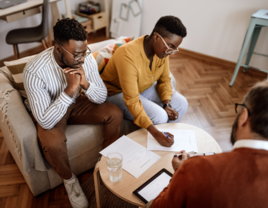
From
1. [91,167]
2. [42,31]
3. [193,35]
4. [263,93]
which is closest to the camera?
[263,93]

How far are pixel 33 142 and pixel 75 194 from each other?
1.45 ft

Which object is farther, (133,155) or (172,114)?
(172,114)

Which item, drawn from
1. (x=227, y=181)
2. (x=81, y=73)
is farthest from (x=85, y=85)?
(x=227, y=181)

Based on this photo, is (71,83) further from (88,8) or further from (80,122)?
(88,8)

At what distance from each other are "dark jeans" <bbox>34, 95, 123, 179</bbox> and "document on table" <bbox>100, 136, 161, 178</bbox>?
26 centimetres

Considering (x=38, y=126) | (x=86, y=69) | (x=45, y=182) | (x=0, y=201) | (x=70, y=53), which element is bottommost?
(x=0, y=201)

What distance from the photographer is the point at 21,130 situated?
1355 millimetres

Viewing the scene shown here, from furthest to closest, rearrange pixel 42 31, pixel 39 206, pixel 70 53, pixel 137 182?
1. pixel 42 31
2. pixel 39 206
3. pixel 70 53
4. pixel 137 182

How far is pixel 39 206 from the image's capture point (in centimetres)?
155

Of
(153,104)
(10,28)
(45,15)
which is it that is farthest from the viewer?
(10,28)

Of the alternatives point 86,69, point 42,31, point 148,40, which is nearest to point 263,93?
point 148,40

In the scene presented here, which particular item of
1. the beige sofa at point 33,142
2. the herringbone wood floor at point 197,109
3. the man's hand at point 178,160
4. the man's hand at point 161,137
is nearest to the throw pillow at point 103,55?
the beige sofa at point 33,142

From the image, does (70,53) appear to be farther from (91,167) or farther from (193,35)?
(193,35)

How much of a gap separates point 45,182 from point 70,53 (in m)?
0.88
